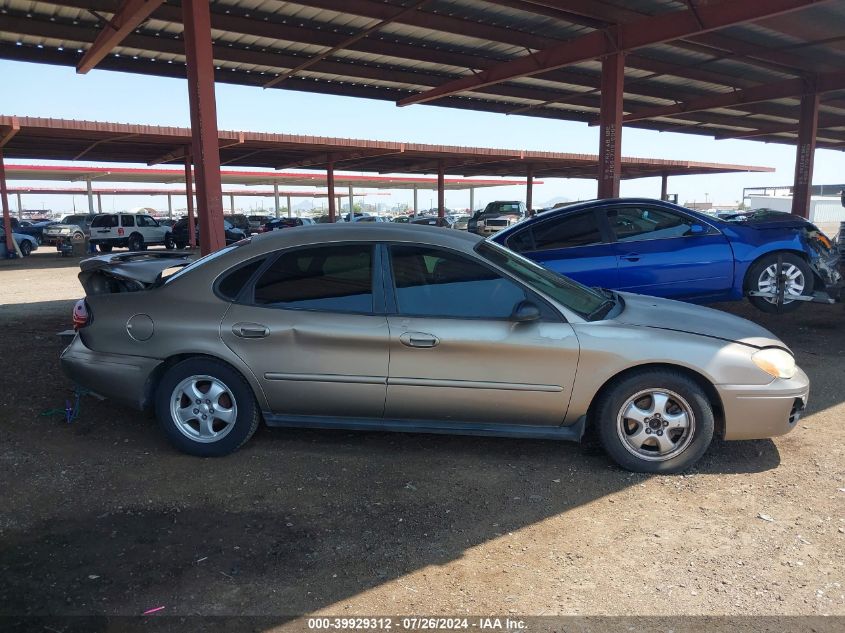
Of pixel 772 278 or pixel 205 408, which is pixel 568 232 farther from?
pixel 205 408

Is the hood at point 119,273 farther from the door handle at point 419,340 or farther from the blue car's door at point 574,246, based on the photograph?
the blue car's door at point 574,246

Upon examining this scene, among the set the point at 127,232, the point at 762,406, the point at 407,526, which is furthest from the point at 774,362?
the point at 127,232

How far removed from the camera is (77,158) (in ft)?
94.6

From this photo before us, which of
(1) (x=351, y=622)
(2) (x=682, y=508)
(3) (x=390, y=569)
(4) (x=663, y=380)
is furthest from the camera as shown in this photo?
(4) (x=663, y=380)

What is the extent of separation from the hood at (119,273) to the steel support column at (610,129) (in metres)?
10.9

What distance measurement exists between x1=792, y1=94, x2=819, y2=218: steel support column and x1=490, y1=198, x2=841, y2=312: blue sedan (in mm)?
13866

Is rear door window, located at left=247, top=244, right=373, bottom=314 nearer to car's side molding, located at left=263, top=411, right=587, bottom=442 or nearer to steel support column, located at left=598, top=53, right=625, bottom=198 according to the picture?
car's side molding, located at left=263, top=411, right=587, bottom=442

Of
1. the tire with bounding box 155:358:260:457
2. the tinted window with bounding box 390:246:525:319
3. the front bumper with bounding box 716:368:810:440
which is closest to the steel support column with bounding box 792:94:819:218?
the front bumper with bounding box 716:368:810:440

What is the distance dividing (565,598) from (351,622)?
94cm

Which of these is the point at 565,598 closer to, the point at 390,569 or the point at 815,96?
the point at 390,569

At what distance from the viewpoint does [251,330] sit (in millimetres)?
3932

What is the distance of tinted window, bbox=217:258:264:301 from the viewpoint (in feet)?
13.3

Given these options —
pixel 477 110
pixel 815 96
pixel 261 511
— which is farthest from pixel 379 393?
pixel 815 96

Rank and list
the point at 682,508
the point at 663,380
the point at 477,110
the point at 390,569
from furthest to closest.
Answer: the point at 477,110 < the point at 663,380 < the point at 682,508 < the point at 390,569
